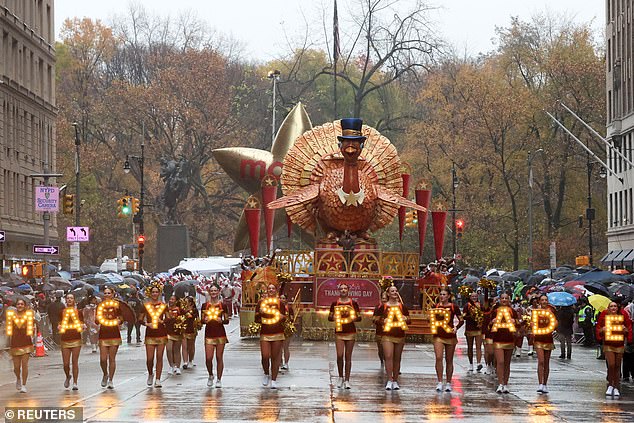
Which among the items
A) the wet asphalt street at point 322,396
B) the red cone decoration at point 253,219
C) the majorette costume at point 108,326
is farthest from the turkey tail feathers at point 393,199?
the majorette costume at point 108,326

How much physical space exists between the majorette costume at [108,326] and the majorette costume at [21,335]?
4.01 ft

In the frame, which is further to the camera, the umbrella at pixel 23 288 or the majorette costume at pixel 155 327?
the umbrella at pixel 23 288

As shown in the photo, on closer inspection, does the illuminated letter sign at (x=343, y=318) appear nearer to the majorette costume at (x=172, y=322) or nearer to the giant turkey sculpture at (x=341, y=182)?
the majorette costume at (x=172, y=322)

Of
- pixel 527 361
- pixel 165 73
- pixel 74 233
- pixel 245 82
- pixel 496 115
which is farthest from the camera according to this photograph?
pixel 245 82

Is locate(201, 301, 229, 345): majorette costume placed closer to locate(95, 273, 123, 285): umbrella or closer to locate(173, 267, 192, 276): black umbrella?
locate(95, 273, 123, 285): umbrella

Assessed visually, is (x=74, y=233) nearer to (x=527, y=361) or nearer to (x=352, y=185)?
(x=352, y=185)

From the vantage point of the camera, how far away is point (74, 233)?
46.4 meters

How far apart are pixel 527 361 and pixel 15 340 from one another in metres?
12.8

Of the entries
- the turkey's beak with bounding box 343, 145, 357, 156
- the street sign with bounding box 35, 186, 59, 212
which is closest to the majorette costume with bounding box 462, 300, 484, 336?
the turkey's beak with bounding box 343, 145, 357, 156

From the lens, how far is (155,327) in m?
22.5

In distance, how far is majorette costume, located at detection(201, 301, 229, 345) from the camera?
22297 millimetres

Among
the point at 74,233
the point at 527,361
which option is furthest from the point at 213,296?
the point at 74,233

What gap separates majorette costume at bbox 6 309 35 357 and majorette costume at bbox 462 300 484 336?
8.24 meters

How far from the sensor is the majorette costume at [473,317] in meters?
24.9
